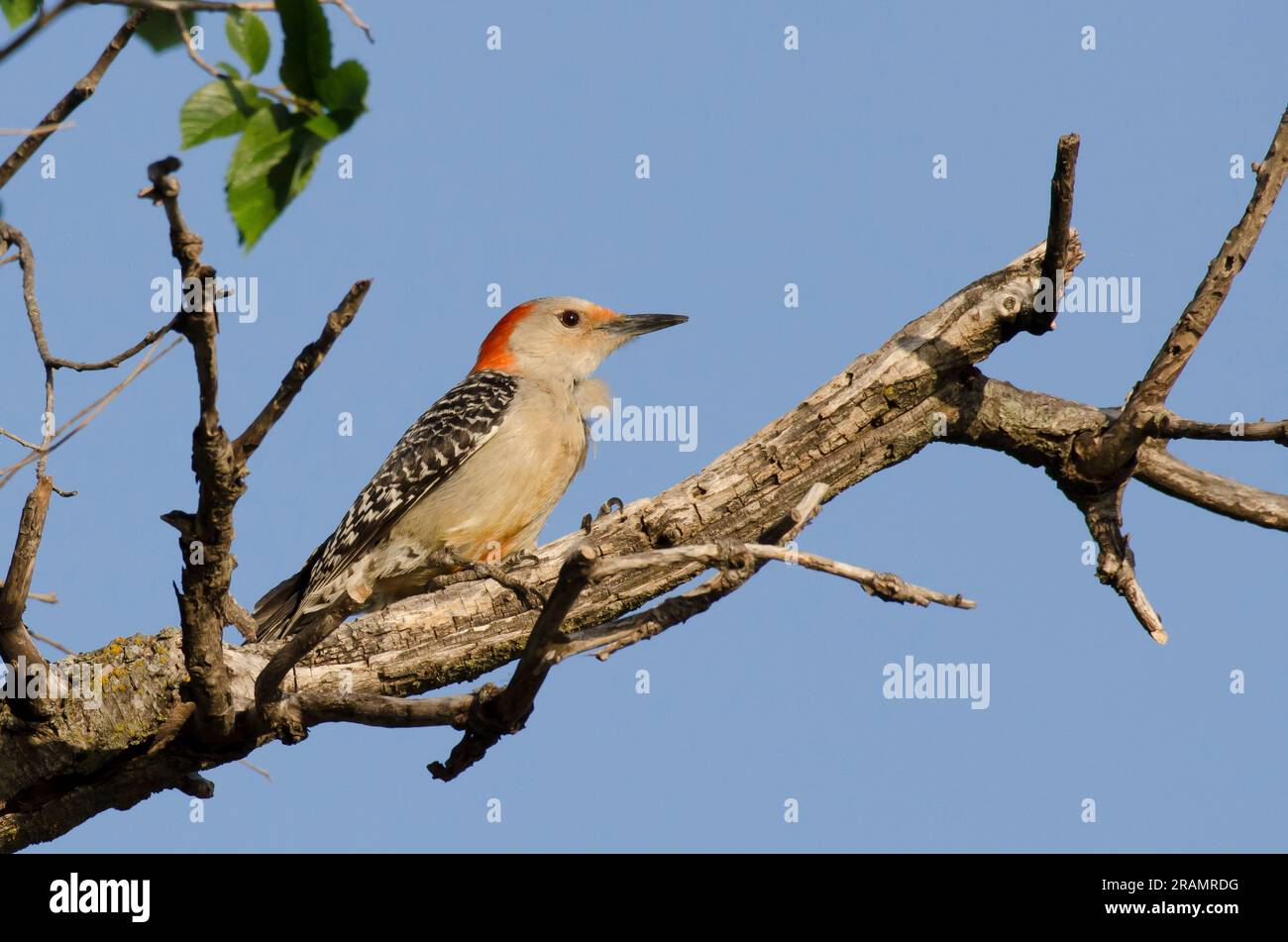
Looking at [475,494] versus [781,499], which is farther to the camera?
[475,494]

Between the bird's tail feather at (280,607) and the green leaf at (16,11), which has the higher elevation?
the green leaf at (16,11)

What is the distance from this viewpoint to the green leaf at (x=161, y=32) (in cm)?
321

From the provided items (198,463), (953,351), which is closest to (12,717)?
(198,463)

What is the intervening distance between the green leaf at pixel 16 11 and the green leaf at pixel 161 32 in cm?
37

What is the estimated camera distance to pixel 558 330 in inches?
411

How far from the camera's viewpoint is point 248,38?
9.05 ft

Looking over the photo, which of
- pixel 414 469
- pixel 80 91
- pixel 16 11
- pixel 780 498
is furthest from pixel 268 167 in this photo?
pixel 414 469

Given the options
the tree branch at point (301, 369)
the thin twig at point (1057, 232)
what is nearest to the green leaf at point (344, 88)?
the tree branch at point (301, 369)

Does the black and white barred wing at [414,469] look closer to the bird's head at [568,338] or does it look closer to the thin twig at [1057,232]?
the bird's head at [568,338]

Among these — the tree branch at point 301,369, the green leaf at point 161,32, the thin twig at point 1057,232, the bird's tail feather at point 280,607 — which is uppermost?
the thin twig at point 1057,232

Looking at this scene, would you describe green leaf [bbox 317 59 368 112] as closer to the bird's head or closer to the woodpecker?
the woodpecker

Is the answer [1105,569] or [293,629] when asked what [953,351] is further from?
[293,629]

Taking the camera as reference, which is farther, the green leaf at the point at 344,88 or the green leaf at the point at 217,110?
the green leaf at the point at 217,110

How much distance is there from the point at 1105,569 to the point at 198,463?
16.8ft
